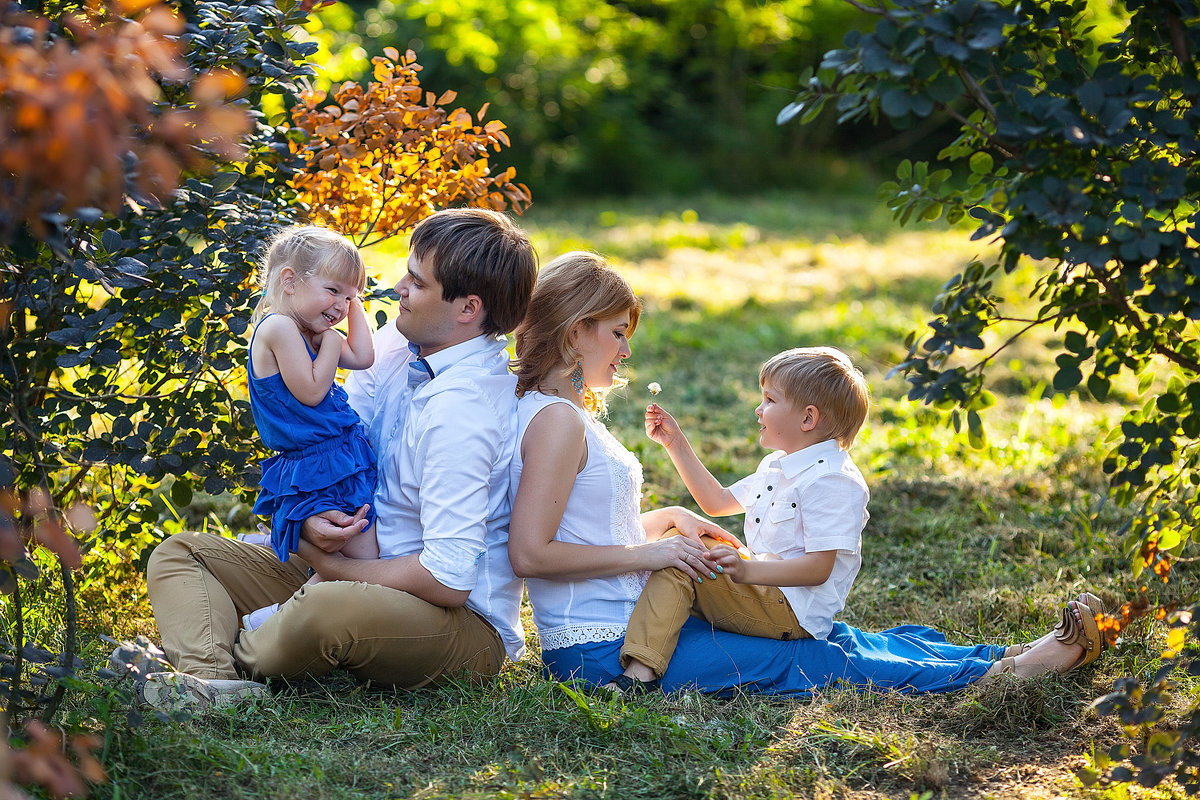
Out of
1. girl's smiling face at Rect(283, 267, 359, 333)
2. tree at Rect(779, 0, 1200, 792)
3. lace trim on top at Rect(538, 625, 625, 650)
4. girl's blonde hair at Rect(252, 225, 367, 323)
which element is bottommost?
lace trim on top at Rect(538, 625, 625, 650)

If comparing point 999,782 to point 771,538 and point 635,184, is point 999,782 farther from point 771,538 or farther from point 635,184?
point 635,184

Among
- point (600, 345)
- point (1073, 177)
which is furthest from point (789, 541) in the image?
point (1073, 177)

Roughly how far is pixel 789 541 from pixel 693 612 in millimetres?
316

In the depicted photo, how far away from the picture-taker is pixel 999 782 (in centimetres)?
226

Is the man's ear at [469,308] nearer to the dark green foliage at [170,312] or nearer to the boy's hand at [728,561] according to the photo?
the dark green foliage at [170,312]

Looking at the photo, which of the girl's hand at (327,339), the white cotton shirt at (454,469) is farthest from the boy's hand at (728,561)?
the girl's hand at (327,339)

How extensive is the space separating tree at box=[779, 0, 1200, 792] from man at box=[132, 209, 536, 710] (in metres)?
0.93

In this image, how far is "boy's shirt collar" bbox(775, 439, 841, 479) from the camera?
277 cm

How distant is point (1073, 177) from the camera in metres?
1.89

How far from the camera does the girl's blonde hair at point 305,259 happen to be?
98.9 inches

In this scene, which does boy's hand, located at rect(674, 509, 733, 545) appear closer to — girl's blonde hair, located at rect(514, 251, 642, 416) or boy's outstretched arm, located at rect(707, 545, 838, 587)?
boy's outstretched arm, located at rect(707, 545, 838, 587)

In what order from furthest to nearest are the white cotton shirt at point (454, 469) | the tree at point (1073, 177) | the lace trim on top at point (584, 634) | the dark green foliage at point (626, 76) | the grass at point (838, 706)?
1. the dark green foliage at point (626, 76)
2. the lace trim on top at point (584, 634)
3. the white cotton shirt at point (454, 469)
4. the grass at point (838, 706)
5. the tree at point (1073, 177)

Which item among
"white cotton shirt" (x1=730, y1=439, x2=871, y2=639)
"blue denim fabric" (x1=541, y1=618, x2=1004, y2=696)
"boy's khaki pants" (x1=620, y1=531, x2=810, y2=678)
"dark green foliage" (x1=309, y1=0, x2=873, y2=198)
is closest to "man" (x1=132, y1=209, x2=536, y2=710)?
"blue denim fabric" (x1=541, y1=618, x2=1004, y2=696)

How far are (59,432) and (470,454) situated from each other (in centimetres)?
125
